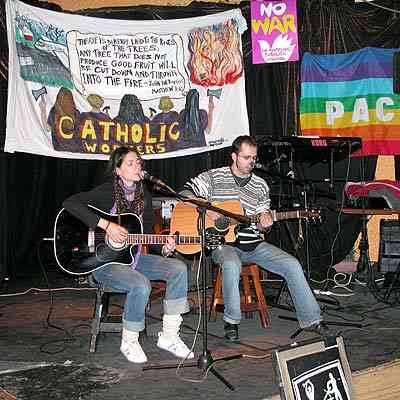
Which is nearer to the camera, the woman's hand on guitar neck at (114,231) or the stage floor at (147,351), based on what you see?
the stage floor at (147,351)

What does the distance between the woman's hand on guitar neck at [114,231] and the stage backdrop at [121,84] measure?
8.31 ft

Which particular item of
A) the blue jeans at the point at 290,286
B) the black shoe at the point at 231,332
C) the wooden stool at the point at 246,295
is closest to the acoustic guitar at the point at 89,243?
the blue jeans at the point at 290,286

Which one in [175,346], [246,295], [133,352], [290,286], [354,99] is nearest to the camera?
[133,352]

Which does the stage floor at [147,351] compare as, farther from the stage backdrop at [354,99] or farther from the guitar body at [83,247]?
the stage backdrop at [354,99]

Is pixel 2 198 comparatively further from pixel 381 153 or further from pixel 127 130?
pixel 381 153

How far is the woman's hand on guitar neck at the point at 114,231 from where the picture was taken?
410 cm

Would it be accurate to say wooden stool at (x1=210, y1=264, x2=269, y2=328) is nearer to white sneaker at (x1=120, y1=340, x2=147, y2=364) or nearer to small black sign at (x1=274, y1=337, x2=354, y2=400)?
white sneaker at (x1=120, y1=340, x2=147, y2=364)

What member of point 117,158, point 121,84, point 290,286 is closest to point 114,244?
point 117,158

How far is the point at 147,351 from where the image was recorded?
432cm

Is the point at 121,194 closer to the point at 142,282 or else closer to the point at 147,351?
the point at 142,282

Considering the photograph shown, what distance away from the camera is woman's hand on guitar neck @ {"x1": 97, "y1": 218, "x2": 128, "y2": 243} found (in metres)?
4.10

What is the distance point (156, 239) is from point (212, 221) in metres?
0.50

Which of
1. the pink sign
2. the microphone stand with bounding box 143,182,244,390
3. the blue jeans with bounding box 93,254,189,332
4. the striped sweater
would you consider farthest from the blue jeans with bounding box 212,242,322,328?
the pink sign

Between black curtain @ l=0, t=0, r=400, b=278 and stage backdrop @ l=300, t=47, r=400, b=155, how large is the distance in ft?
0.43
